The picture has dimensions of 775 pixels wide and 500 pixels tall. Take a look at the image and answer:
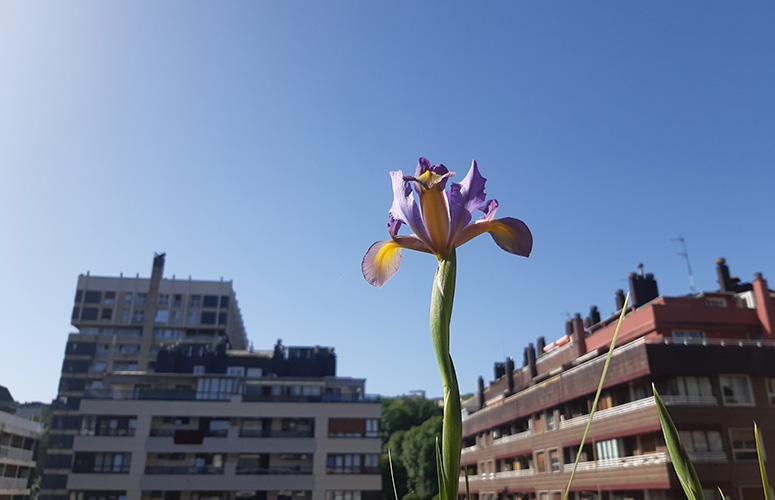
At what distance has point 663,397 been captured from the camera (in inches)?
893

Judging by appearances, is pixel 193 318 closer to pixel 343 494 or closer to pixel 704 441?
pixel 343 494

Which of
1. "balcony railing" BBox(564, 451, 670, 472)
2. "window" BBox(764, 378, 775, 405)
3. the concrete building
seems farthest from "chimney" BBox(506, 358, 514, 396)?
"window" BBox(764, 378, 775, 405)

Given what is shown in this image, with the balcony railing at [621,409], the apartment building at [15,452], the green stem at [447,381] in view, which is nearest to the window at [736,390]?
the balcony railing at [621,409]

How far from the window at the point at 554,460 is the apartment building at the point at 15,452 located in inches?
1275

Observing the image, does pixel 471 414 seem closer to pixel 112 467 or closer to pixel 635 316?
pixel 635 316

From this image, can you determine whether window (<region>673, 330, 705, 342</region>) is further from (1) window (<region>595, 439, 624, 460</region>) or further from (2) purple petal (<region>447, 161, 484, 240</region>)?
(2) purple petal (<region>447, 161, 484, 240</region>)

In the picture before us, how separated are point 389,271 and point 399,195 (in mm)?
182

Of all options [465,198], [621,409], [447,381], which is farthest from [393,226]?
[621,409]

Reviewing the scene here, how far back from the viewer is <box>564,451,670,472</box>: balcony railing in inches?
844

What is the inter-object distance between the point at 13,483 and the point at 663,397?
39026mm

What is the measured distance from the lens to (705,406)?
22.3 meters

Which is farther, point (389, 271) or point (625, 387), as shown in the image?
point (625, 387)

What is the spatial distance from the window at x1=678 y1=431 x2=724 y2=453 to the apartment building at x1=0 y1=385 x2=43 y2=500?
37709mm

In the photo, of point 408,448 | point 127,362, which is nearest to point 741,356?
point 408,448
